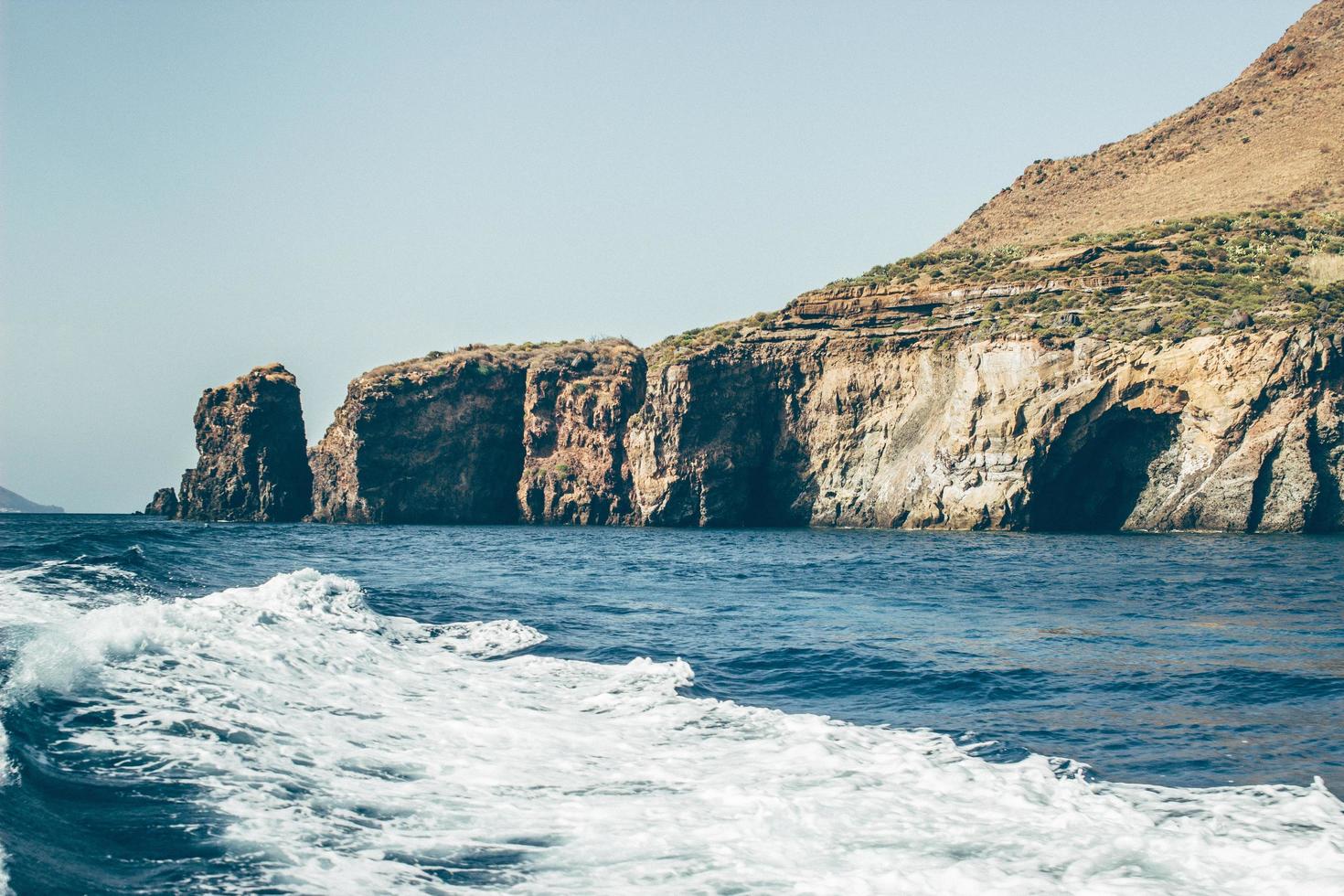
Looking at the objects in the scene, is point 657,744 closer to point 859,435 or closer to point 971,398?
point 971,398

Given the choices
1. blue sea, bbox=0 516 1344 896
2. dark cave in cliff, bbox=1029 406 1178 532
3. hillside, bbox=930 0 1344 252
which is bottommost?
blue sea, bbox=0 516 1344 896

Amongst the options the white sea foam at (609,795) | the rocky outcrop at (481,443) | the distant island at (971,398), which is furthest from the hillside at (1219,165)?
the white sea foam at (609,795)

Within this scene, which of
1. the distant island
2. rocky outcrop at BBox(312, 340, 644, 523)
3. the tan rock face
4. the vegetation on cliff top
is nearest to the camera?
the tan rock face

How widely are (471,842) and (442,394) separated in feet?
227

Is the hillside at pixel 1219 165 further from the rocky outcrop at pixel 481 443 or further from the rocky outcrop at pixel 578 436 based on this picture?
the rocky outcrop at pixel 481 443

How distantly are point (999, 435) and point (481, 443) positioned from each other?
1526 inches

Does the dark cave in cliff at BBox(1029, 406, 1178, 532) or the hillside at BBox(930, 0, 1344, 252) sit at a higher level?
the hillside at BBox(930, 0, 1344, 252)

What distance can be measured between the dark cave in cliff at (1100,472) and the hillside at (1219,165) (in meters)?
33.5

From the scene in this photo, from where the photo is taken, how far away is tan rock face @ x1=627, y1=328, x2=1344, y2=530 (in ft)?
150

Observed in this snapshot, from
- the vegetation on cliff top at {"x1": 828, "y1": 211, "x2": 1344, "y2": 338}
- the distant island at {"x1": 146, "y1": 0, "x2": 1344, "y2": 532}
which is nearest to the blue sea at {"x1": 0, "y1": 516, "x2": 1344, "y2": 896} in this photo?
the distant island at {"x1": 146, "y1": 0, "x2": 1344, "y2": 532}

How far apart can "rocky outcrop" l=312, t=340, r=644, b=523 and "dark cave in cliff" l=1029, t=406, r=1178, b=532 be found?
29.1 metres

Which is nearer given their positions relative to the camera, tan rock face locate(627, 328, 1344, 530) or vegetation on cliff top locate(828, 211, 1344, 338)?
tan rock face locate(627, 328, 1344, 530)

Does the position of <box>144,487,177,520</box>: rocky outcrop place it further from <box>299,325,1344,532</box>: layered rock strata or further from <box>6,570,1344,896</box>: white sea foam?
<box>6,570,1344,896</box>: white sea foam

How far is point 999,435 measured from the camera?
51094 millimetres
